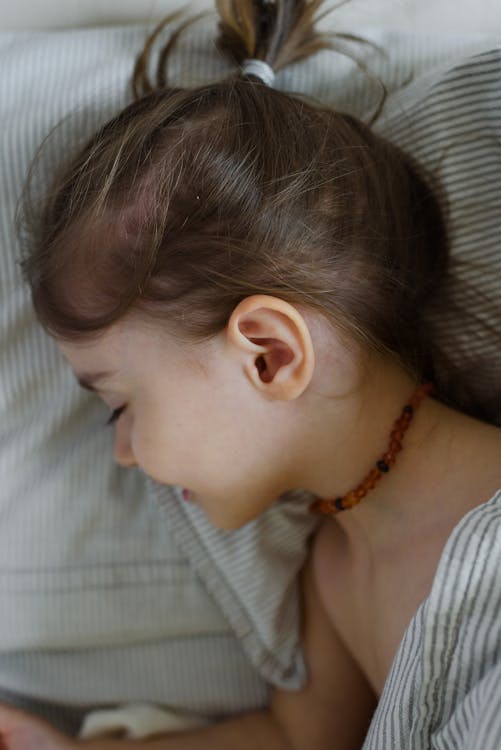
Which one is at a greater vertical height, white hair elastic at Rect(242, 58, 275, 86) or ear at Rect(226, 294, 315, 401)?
white hair elastic at Rect(242, 58, 275, 86)

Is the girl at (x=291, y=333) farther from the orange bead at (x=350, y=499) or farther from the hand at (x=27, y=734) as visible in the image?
the hand at (x=27, y=734)

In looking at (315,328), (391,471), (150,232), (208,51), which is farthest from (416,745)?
(208,51)

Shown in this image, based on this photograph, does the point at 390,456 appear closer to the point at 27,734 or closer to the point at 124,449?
the point at 124,449

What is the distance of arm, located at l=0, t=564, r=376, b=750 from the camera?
0.95 m

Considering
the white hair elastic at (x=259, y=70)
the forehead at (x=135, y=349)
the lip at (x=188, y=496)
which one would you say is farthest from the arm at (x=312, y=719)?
the white hair elastic at (x=259, y=70)

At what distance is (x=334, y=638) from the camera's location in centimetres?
97

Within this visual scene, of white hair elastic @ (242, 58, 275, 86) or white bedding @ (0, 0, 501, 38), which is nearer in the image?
white hair elastic @ (242, 58, 275, 86)

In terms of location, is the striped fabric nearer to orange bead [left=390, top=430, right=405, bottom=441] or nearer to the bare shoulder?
orange bead [left=390, top=430, right=405, bottom=441]

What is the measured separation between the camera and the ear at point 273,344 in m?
0.69

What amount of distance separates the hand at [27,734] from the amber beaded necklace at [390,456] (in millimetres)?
432

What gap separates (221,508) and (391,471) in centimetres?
18

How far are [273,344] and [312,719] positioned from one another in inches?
19.2

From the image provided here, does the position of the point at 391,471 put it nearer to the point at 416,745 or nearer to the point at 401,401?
the point at 401,401

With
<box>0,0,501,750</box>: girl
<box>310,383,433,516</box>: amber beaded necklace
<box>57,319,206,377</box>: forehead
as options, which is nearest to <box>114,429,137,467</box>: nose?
<box>0,0,501,750</box>: girl
